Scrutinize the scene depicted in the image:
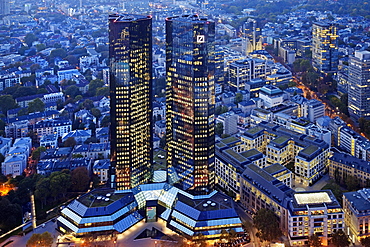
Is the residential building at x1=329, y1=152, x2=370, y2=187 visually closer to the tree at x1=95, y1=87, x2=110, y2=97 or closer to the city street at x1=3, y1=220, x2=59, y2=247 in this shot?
the city street at x1=3, y1=220, x2=59, y2=247

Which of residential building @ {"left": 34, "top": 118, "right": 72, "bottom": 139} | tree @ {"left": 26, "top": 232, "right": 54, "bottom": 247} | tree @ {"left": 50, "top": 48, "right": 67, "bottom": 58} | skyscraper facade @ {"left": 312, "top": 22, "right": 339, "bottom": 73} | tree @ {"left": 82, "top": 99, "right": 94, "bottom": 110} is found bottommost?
tree @ {"left": 26, "top": 232, "right": 54, "bottom": 247}

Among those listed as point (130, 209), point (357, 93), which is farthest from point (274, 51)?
point (130, 209)

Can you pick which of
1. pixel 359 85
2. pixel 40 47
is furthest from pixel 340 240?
pixel 40 47

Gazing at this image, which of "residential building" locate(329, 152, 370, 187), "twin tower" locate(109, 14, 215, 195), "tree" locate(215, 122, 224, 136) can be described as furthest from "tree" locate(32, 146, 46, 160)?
"residential building" locate(329, 152, 370, 187)

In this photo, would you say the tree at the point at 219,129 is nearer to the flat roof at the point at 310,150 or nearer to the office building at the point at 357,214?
the flat roof at the point at 310,150

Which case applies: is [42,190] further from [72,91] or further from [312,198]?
[72,91]

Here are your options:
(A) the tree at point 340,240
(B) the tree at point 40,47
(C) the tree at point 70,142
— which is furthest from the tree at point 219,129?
(B) the tree at point 40,47
